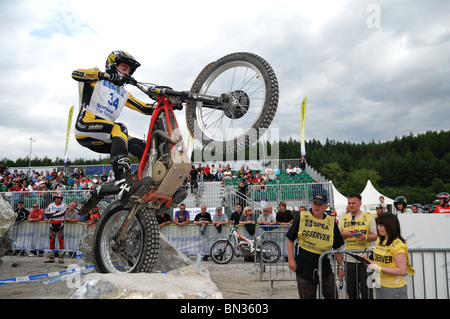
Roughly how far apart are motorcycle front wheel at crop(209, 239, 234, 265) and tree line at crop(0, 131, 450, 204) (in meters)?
36.6

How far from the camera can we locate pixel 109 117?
570cm

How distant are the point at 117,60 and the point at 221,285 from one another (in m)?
4.72

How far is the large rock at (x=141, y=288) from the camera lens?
3670 millimetres

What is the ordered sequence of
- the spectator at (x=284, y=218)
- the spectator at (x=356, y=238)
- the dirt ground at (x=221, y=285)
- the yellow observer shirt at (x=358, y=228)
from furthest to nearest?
the spectator at (x=284, y=218)
the dirt ground at (x=221, y=285)
the yellow observer shirt at (x=358, y=228)
the spectator at (x=356, y=238)

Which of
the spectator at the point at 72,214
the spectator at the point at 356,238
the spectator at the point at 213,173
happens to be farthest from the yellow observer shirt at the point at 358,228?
the spectator at the point at 213,173

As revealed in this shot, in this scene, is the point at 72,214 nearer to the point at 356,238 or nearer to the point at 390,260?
the point at 356,238

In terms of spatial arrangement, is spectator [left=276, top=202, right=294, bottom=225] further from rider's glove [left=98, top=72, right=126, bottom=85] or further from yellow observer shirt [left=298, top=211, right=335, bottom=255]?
rider's glove [left=98, top=72, right=126, bottom=85]

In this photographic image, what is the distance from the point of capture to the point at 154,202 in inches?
211

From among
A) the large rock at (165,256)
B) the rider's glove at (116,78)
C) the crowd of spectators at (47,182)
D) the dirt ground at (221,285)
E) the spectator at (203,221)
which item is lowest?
the dirt ground at (221,285)

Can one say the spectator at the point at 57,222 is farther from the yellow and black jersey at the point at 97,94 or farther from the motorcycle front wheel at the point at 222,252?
the yellow and black jersey at the point at 97,94

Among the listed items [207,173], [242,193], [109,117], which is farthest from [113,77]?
[207,173]

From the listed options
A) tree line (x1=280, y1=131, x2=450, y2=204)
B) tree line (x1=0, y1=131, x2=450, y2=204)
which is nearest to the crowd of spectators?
tree line (x1=0, y1=131, x2=450, y2=204)

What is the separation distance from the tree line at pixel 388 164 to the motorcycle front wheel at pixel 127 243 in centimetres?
4193
